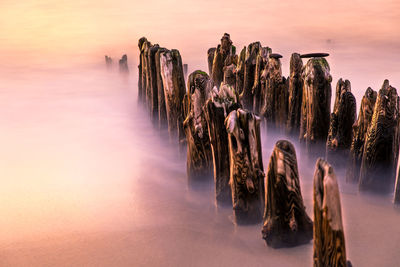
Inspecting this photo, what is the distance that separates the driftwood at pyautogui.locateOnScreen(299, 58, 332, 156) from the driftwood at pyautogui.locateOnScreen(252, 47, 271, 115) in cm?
103

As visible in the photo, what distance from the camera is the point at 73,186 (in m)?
4.93

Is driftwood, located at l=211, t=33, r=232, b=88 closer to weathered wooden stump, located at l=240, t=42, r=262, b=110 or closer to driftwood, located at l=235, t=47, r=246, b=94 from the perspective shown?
driftwood, located at l=235, t=47, r=246, b=94

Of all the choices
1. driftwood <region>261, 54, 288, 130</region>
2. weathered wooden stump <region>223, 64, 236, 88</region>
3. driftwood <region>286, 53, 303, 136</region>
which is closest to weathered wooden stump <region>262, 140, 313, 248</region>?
driftwood <region>286, 53, 303, 136</region>

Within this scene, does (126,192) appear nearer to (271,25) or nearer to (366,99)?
(366,99)

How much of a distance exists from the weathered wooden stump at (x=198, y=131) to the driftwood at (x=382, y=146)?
5.03 ft

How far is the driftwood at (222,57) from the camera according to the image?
23.4ft

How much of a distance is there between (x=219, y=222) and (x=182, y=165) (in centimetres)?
157

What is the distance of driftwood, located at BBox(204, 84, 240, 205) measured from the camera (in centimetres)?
384

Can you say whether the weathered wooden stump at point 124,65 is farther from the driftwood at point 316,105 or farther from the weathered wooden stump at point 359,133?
the weathered wooden stump at point 359,133

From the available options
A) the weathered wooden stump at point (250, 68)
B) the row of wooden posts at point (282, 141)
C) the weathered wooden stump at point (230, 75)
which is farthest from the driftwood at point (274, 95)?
the weathered wooden stump at point (230, 75)

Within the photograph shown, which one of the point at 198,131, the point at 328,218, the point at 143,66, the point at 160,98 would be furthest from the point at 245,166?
the point at 143,66

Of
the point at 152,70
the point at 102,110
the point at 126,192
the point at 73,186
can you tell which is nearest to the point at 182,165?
the point at 126,192

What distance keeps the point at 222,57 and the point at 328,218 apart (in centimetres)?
515

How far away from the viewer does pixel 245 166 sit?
3.59 metres
